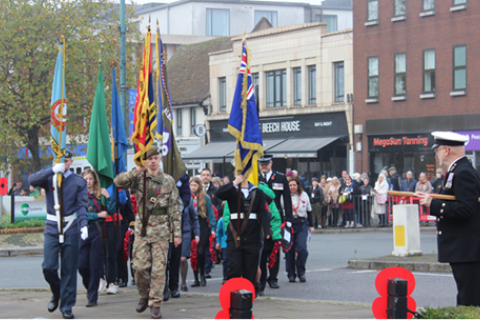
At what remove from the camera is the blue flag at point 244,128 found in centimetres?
911

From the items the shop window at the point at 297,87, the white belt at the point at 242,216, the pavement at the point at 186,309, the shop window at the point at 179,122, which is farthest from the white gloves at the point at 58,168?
the shop window at the point at 179,122

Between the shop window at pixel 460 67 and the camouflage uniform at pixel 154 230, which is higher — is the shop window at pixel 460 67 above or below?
above

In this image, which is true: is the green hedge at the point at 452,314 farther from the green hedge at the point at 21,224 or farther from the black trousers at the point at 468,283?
the green hedge at the point at 21,224

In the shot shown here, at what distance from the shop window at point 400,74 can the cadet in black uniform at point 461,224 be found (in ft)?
89.4

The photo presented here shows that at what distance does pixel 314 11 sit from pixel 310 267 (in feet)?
155

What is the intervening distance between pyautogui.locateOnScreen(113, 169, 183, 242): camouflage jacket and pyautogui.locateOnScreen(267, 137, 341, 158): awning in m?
26.3

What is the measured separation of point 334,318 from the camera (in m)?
8.01

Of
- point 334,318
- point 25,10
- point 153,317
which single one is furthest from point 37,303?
point 25,10

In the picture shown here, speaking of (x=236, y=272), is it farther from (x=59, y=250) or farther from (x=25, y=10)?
(x=25, y=10)

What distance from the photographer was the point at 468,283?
627 centimetres

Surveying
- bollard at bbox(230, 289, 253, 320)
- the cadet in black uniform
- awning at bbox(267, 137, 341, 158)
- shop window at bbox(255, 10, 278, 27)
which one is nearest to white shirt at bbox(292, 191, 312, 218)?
the cadet in black uniform

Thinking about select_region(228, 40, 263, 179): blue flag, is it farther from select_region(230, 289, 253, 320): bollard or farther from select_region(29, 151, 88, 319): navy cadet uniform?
select_region(230, 289, 253, 320): bollard

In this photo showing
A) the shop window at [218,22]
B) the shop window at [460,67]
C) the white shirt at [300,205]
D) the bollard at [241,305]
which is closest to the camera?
the bollard at [241,305]

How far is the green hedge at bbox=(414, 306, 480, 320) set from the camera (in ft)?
17.5
